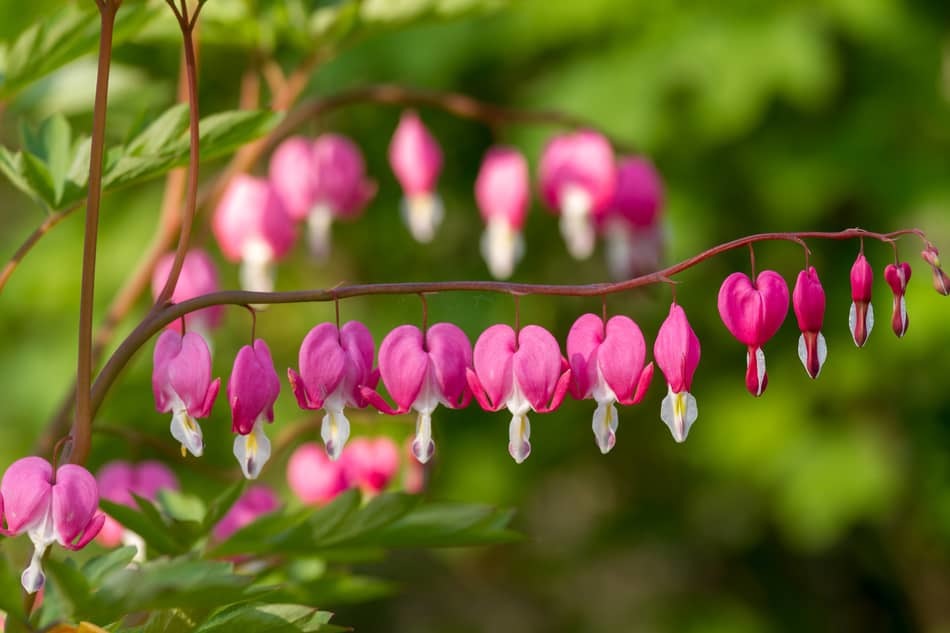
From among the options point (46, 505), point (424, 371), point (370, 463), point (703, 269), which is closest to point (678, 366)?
point (424, 371)

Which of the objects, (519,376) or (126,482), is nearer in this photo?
(519,376)

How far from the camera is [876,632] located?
3795 mm

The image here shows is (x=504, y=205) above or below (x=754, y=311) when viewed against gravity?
above

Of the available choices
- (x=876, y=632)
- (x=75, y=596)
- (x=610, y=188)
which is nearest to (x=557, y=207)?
(x=610, y=188)

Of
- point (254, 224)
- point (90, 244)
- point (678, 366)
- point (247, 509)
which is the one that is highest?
point (254, 224)

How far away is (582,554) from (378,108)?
1.35m

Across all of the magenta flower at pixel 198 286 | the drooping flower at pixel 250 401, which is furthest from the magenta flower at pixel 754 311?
the magenta flower at pixel 198 286

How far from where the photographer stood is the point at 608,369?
0.81 metres

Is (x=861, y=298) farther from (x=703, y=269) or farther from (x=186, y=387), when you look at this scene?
(x=703, y=269)

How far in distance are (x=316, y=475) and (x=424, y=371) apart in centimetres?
70

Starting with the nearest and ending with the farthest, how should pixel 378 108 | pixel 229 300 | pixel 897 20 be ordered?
pixel 229 300, pixel 897 20, pixel 378 108

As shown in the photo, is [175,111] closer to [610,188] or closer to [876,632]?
[610,188]

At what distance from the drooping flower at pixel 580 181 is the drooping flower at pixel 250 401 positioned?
761mm

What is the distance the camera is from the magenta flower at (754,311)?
0.78m
